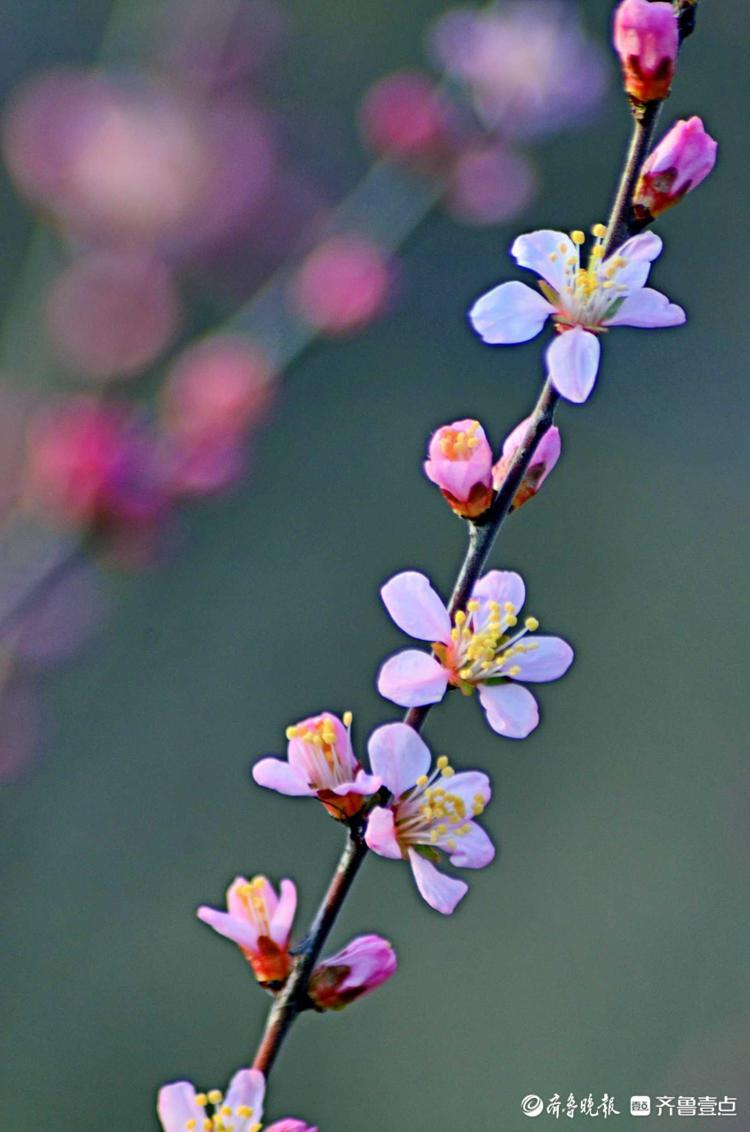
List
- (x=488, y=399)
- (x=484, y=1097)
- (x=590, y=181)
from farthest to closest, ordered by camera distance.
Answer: (x=590, y=181) < (x=488, y=399) < (x=484, y=1097)

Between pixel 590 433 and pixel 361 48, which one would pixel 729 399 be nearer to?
pixel 590 433

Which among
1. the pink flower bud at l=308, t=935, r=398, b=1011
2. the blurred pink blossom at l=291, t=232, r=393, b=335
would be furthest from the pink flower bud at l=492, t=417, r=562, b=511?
the blurred pink blossom at l=291, t=232, r=393, b=335

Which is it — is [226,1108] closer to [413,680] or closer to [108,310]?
[413,680]

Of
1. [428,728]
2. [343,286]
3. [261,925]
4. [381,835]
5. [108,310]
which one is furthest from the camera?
[428,728]

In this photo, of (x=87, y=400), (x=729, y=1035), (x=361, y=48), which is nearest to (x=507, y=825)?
(x=729, y=1035)

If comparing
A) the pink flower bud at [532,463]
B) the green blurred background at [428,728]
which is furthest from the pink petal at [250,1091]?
the green blurred background at [428,728]

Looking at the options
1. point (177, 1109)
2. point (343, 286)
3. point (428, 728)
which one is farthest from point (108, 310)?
point (177, 1109)
